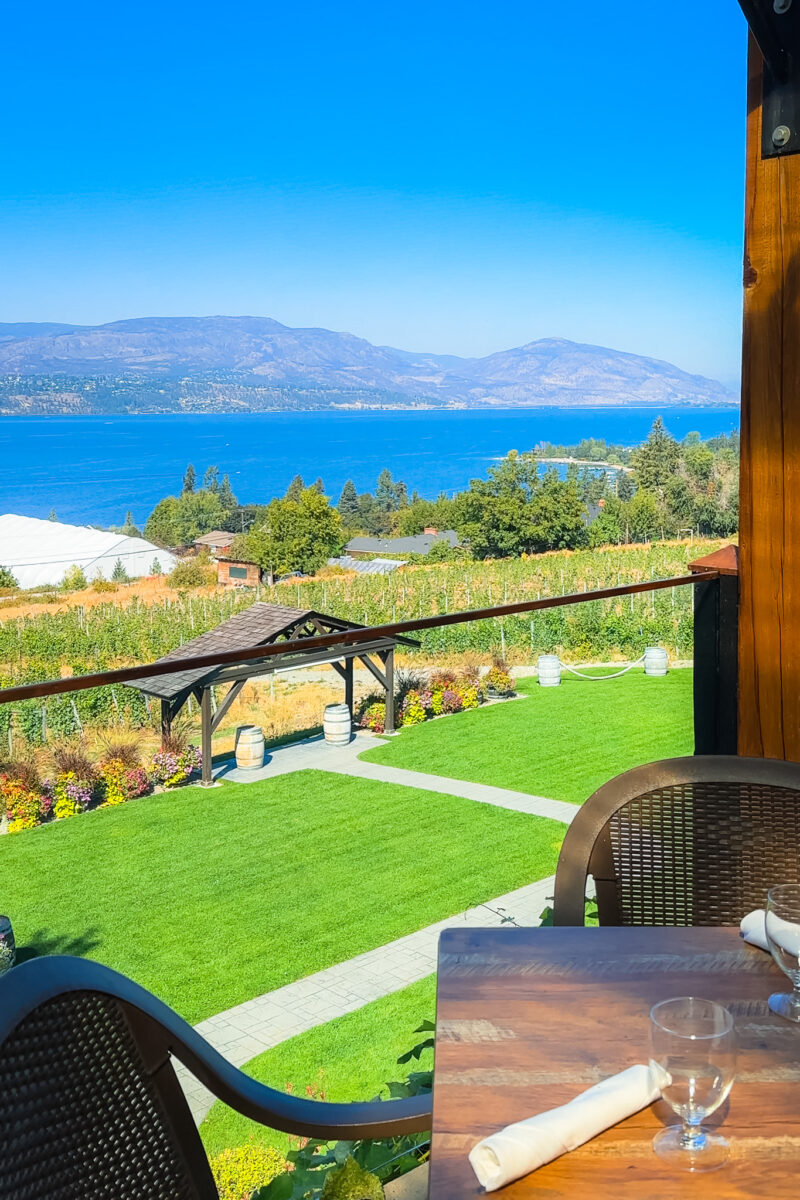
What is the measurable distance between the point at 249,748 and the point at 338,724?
1332 millimetres

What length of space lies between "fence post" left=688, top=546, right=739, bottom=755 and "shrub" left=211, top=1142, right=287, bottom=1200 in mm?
1733

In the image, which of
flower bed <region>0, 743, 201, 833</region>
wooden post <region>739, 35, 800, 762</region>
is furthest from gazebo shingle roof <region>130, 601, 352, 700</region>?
wooden post <region>739, 35, 800, 762</region>

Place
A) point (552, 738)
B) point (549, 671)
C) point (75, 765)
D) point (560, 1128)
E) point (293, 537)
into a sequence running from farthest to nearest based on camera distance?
point (293, 537)
point (549, 671)
point (552, 738)
point (75, 765)
point (560, 1128)

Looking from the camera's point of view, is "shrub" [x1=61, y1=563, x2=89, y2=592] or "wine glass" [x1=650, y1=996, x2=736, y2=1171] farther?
"shrub" [x1=61, y1=563, x2=89, y2=592]

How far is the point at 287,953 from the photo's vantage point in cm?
812

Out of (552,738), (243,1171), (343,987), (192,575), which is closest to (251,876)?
(343,987)

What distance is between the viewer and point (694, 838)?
1.37 metres

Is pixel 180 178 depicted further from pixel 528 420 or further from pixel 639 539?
pixel 639 539

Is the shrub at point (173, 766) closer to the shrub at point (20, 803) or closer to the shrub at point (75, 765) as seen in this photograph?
the shrub at point (75, 765)

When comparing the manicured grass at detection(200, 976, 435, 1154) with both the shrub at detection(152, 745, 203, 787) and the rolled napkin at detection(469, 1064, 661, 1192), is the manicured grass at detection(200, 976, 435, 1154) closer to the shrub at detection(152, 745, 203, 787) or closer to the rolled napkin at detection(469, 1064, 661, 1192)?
the rolled napkin at detection(469, 1064, 661, 1192)

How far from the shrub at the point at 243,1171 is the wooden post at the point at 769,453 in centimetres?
194

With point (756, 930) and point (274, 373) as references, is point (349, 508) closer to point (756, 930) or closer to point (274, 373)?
point (756, 930)

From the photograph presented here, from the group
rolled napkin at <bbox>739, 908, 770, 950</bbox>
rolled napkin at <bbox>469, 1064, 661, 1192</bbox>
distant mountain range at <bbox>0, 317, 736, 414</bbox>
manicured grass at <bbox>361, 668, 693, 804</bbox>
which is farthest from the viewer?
distant mountain range at <bbox>0, 317, 736, 414</bbox>

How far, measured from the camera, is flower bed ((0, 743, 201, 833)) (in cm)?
1109
